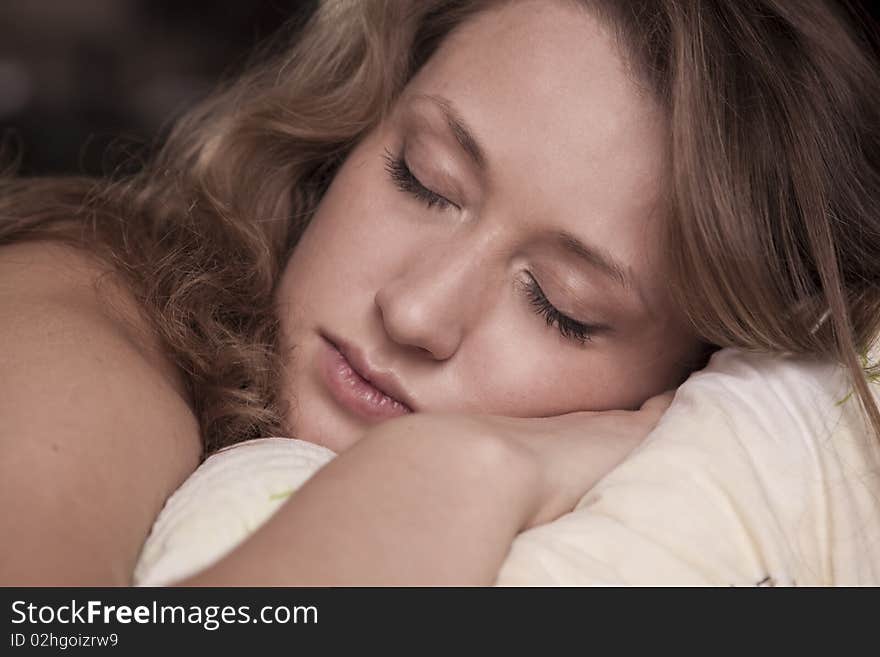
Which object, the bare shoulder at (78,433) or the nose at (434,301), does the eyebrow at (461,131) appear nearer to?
the nose at (434,301)

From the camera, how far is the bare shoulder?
27.3 inches

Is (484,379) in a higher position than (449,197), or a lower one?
lower

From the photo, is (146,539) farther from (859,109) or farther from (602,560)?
(859,109)

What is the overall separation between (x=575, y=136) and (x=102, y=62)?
78.8 inches

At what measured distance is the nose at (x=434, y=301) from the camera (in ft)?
3.32

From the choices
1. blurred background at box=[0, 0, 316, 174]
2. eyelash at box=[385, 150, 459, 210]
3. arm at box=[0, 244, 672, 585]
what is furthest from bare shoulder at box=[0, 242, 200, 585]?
blurred background at box=[0, 0, 316, 174]

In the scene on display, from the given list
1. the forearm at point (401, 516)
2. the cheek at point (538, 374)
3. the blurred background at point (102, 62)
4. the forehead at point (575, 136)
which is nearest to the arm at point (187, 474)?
the forearm at point (401, 516)

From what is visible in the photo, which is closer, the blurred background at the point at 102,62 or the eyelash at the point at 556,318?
the eyelash at the point at 556,318

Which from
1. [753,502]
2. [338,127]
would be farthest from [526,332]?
[338,127]

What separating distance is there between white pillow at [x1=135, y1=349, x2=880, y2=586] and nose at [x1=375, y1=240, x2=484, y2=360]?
16 cm

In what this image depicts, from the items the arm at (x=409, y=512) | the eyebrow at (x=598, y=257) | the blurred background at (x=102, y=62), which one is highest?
the eyebrow at (x=598, y=257)

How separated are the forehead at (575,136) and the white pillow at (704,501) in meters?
0.21

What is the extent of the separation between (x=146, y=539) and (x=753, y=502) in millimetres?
502
